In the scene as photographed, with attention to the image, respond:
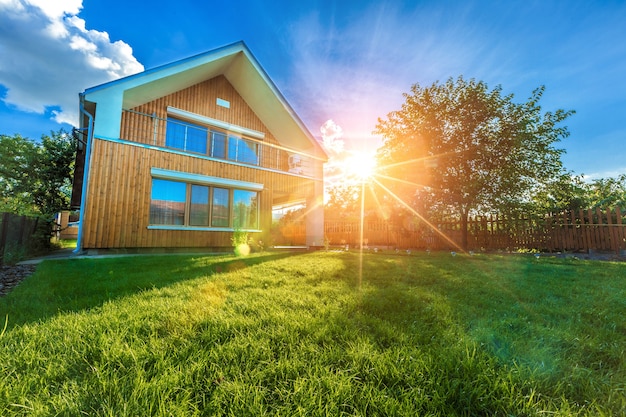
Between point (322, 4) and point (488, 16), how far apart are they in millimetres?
4818

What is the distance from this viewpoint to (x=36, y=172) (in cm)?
1527

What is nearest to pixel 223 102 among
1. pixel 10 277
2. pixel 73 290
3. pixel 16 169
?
pixel 10 277

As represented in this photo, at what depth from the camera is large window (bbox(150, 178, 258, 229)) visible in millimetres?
8945

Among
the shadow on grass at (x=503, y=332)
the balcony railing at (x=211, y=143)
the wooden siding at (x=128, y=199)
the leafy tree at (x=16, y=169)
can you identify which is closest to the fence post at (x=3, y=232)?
the wooden siding at (x=128, y=199)

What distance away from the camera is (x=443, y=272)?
14.5 feet

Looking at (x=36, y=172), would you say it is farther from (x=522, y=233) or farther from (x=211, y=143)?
(x=522, y=233)

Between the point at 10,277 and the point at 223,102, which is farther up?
the point at 223,102

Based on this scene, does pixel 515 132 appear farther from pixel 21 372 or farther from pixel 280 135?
pixel 21 372

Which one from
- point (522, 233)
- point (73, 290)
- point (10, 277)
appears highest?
point (522, 233)

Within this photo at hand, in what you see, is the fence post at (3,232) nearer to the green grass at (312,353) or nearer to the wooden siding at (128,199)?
the wooden siding at (128,199)

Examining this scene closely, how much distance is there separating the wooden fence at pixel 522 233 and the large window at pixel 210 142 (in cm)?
824

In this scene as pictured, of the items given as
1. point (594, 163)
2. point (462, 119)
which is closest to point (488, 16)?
point (462, 119)

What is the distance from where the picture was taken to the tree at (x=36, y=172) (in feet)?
48.3

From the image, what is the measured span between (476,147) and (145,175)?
42.0 ft
